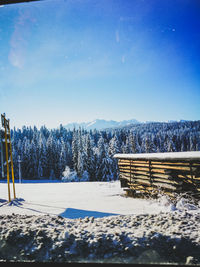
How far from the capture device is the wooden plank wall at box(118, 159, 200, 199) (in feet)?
17.1

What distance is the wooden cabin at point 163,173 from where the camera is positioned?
5.18m

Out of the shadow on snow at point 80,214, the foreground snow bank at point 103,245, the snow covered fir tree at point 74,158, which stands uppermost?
the foreground snow bank at point 103,245

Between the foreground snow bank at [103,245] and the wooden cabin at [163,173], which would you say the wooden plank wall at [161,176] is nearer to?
the wooden cabin at [163,173]

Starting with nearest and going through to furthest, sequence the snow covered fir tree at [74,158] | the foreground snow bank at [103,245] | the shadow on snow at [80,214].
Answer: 1. the foreground snow bank at [103,245]
2. the shadow on snow at [80,214]
3. the snow covered fir tree at [74,158]

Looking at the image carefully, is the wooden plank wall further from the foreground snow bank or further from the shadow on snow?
the foreground snow bank

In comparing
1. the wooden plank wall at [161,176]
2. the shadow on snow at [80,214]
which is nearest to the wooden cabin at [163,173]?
the wooden plank wall at [161,176]

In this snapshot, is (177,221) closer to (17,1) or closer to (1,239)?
(1,239)

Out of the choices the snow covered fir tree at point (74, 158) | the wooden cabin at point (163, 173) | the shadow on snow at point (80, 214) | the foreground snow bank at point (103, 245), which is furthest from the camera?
the snow covered fir tree at point (74, 158)

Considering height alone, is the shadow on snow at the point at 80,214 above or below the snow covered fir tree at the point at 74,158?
above

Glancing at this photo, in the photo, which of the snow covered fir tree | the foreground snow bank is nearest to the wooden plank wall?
the foreground snow bank

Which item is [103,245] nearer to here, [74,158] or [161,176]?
[161,176]

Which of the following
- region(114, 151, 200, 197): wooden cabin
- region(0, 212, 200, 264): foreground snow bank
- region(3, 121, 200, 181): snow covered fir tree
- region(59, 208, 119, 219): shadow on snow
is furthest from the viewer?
region(3, 121, 200, 181): snow covered fir tree

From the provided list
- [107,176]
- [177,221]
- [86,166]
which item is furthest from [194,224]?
[86,166]

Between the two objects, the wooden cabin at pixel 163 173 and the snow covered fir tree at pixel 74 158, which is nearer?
the wooden cabin at pixel 163 173
